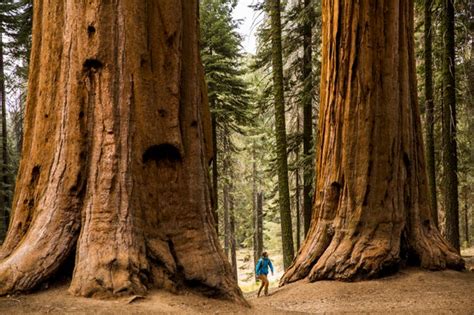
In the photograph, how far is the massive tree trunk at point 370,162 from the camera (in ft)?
26.6

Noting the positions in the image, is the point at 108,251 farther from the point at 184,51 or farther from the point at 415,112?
the point at 415,112

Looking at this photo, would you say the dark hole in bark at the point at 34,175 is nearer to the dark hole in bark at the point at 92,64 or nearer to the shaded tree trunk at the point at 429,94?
the dark hole in bark at the point at 92,64

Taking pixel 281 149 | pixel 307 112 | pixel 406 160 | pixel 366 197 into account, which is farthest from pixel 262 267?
pixel 307 112

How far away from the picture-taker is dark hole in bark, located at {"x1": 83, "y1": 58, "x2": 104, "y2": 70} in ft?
15.9

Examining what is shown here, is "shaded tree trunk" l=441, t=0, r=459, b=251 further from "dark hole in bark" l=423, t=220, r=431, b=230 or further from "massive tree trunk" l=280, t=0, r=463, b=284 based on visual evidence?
"dark hole in bark" l=423, t=220, r=431, b=230

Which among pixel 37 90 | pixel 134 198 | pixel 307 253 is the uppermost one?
pixel 37 90

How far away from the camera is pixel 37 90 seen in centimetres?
536

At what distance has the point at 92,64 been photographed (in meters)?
4.87

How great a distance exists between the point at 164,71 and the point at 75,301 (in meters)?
A: 2.71

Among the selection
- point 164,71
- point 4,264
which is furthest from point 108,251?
point 164,71

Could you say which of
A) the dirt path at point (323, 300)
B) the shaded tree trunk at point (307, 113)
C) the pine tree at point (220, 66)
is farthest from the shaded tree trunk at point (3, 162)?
the dirt path at point (323, 300)

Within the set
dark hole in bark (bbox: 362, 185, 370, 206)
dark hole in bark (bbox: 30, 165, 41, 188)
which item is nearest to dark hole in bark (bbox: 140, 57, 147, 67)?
dark hole in bark (bbox: 30, 165, 41, 188)

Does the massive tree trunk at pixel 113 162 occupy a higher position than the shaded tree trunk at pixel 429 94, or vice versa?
the shaded tree trunk at pixel 429 94

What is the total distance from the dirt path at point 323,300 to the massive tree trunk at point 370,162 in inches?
15.0
